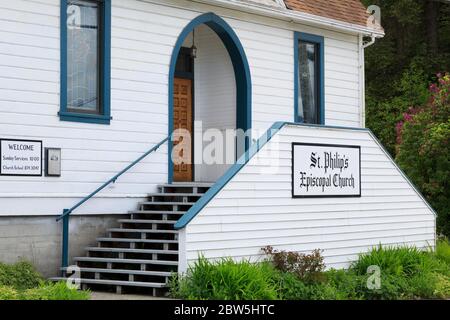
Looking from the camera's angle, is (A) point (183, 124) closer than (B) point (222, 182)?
No

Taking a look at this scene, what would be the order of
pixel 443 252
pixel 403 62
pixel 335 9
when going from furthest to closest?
pixel 403 62 → pixel 335 9 → pixel 443 252

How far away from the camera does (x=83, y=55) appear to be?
1554cm

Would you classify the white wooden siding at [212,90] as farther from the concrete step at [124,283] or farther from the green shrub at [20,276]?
the green shrub at [20,276]

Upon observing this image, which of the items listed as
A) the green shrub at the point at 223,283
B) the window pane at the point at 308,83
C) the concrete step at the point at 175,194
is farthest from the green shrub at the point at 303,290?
the window pane at the point at 308,83

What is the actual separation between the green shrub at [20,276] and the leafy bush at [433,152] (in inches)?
452

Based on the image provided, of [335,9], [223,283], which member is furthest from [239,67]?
[223,283]

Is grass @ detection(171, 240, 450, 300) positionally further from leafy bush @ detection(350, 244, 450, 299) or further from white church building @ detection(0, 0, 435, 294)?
white church building @ detection(0, 0, 435, 294)

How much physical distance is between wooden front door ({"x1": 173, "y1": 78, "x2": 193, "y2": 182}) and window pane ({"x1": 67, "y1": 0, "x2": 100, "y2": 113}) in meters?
2.75

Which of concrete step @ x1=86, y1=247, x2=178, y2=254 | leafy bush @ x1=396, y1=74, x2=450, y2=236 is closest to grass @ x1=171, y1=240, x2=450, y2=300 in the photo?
concrete step @ x1=86, y1=247, x2=178, y2=254

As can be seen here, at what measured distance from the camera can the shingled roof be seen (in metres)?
19.2

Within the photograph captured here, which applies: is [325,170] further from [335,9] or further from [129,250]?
[335,9]

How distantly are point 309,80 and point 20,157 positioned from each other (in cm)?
789

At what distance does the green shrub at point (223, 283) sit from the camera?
1248 cm
